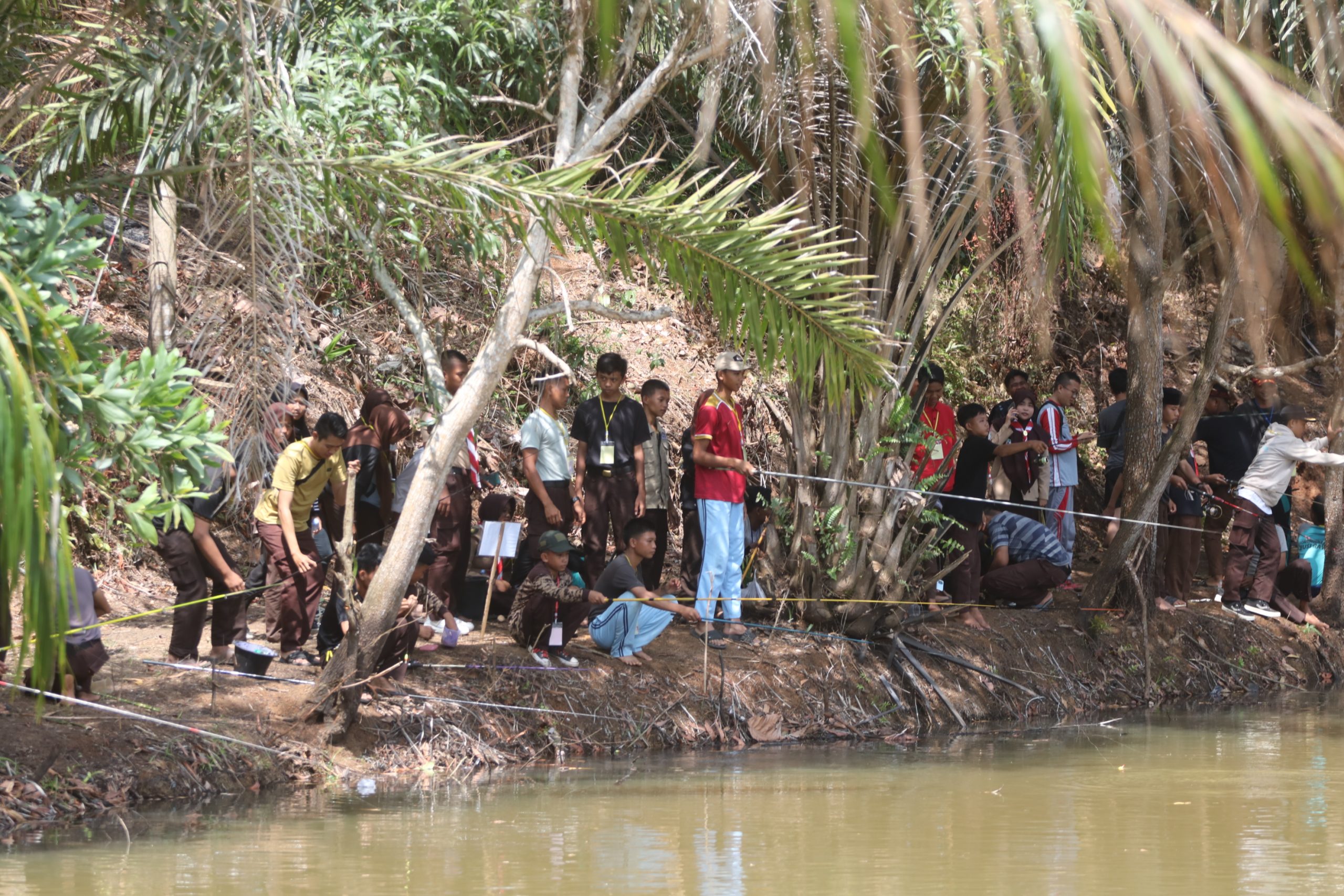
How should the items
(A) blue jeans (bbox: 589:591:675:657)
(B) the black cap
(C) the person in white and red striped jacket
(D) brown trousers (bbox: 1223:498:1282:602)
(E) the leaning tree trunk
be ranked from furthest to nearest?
1. (E) the leaning tree trunk
2. (D) brown trousers (bbox: 1223:498:1282:602)
3. (C) the person in white and red striped jacket
4. (B) the black cap
5. (A) blue jeans (bbox: 589:591:675:657)

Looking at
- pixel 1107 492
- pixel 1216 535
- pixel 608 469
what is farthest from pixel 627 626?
pixel 1216 535

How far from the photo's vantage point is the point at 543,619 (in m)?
8.12

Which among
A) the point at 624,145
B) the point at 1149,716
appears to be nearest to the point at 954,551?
the point at 1149,716

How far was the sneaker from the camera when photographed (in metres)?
11.5

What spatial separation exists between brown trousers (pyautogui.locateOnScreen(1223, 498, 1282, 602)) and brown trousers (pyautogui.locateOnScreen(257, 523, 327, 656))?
6.98 m

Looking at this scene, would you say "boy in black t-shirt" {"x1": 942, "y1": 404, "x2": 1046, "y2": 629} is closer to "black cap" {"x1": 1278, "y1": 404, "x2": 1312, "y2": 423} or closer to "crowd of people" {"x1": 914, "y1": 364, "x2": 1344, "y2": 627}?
"crowd of people" {"x1": 914, "y1": 364, "x2": 1344, "y2": 627}

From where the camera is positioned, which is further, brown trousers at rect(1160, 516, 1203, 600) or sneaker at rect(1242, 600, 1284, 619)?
sneaker at rect(1242, 600, 1284, 619)

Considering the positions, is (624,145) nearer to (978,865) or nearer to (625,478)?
(625,478)

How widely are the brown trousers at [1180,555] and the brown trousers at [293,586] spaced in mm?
6809

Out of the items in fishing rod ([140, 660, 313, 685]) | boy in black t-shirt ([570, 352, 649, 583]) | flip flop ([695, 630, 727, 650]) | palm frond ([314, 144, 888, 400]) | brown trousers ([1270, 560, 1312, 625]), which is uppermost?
palm frond ([314, 144, 888, 400])

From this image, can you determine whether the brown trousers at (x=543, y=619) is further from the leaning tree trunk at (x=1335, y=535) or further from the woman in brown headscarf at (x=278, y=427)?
the leaning tree trunk at (x=1335, y=535)

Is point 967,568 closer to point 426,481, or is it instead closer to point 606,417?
point 606,417

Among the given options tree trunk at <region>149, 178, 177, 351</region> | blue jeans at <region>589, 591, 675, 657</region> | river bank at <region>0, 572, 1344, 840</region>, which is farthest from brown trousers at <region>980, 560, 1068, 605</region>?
tree trunk at <region>149, 178, 177, 351</region>

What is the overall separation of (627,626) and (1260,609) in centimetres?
589
